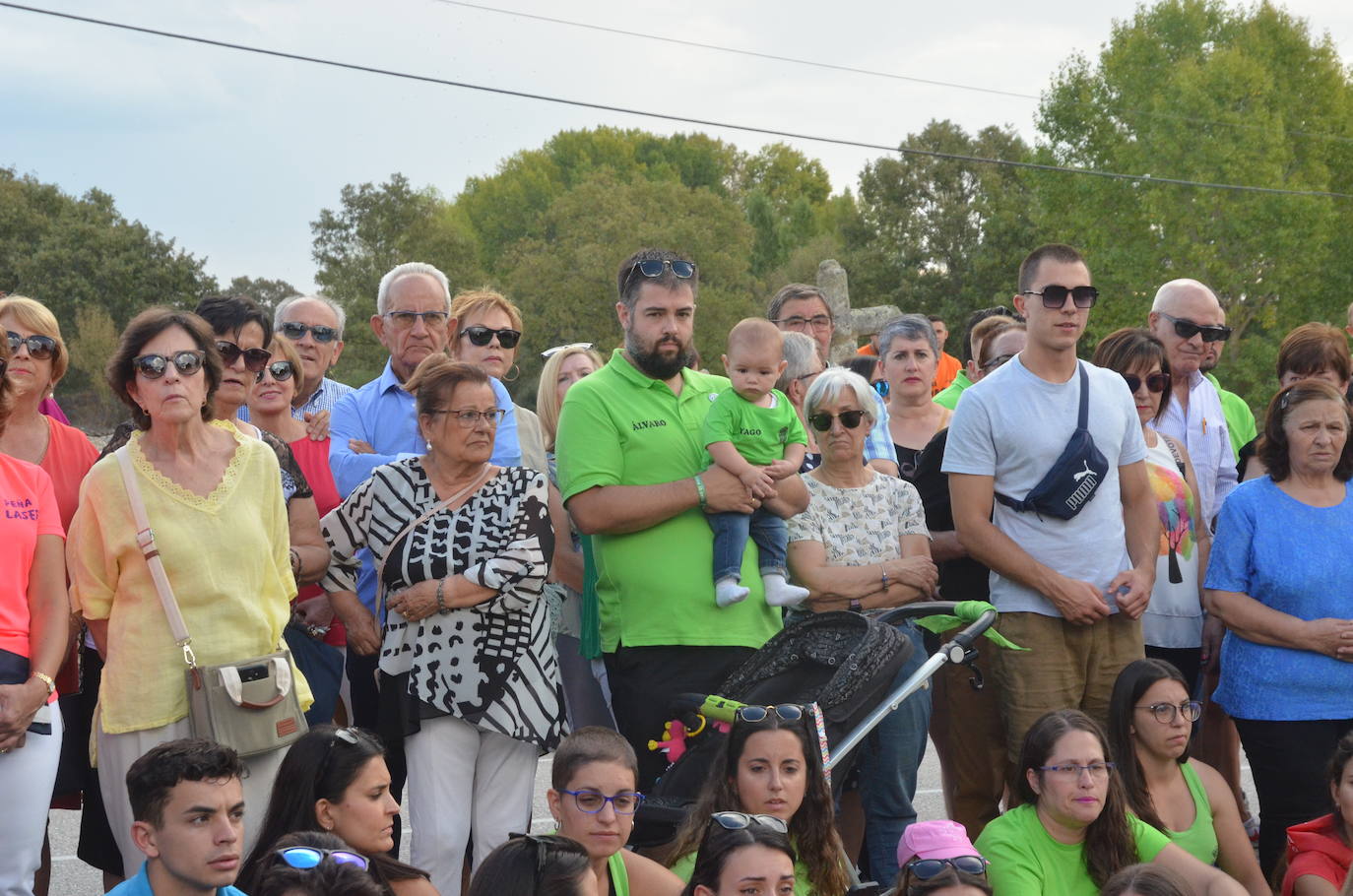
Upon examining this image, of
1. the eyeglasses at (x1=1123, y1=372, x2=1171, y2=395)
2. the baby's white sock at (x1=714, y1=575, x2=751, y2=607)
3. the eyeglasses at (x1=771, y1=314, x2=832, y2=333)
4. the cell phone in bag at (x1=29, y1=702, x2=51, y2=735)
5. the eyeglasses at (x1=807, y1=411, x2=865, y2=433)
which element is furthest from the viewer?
the eyeglasses at (x1=771, y1=314, x2=832, y2=333)

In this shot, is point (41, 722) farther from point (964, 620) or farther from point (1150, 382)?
point (1150, 382)

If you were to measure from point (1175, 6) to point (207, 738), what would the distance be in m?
44.3

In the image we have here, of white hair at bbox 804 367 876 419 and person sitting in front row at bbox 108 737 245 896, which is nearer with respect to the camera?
person sitting in front row at bbox 108 737 245 896

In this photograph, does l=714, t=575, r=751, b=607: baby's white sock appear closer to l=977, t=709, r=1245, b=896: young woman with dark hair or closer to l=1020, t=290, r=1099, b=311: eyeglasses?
l=977, t=709, r=1245, b=896: young woman with dark hair

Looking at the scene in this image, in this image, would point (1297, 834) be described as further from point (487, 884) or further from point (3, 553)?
point (3, 553)

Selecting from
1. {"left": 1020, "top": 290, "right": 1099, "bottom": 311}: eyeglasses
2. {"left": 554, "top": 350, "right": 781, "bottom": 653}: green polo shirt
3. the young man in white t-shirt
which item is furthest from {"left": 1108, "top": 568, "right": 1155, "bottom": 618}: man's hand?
{"left": 554, "top": 350, "right": 781, "bottom": 653}: green polo shirt

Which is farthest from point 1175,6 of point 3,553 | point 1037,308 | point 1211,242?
point 3,553

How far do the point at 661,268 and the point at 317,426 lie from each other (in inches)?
64.7

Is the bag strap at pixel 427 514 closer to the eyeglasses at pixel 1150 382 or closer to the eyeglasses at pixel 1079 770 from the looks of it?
the eyeglasses at pixel 1079 770

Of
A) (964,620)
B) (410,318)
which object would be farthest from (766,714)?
(410,318)

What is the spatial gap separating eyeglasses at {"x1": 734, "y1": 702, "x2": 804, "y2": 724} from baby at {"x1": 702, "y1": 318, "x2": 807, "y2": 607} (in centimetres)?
54

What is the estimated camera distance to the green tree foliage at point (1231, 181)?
37438 mm

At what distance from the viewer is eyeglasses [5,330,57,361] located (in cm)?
492

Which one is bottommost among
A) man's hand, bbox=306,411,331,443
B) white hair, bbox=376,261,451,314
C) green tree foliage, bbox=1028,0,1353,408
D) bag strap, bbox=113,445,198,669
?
bag strap, bbox=113,445,198,669
